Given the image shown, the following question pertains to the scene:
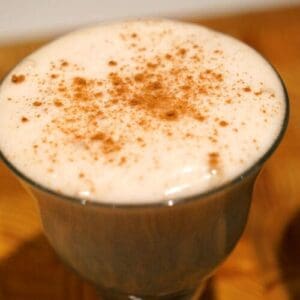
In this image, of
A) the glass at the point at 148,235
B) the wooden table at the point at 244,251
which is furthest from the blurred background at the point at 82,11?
the glass at the point at 148,235

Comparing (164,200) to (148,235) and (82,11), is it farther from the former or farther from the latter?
(82,11)

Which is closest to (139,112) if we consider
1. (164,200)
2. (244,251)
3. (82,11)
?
(164,200)

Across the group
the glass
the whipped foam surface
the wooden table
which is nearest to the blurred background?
the wooden table

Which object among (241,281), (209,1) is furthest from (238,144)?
(209,1)

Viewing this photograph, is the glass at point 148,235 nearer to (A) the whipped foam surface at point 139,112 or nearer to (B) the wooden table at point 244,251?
(A) the whipped foam surface at point 139,112

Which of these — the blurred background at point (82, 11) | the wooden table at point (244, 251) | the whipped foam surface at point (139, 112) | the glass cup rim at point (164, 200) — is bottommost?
the wooden table at point (244, 251)

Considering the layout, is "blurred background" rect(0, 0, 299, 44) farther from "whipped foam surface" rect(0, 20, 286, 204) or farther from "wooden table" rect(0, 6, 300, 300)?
"whipped foam surface" rect(0, 20, 286, 204)

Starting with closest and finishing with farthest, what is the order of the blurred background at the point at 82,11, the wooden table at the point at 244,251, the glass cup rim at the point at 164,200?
the glass cup rim at the point at 164,200 → the wooden table at the point at 244,251 → the blurred background at the point at 82,11
